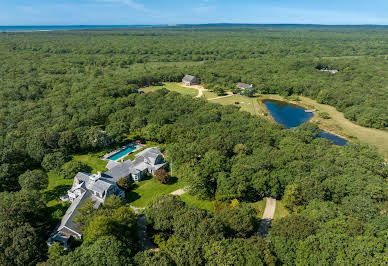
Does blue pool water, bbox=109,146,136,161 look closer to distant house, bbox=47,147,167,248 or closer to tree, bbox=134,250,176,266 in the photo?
distant house, bbox=47,147,167,248

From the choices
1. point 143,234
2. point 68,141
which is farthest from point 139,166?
point 68,141

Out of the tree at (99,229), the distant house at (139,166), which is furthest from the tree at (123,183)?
the tree at (99,229)

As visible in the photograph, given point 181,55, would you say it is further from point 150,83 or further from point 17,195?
point 17,195

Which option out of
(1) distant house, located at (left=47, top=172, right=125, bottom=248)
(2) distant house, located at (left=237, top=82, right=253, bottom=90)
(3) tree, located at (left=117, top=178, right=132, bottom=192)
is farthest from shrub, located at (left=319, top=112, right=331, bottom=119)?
(1) distant house, located at (left=47, top=172, right=125, bottom=248)

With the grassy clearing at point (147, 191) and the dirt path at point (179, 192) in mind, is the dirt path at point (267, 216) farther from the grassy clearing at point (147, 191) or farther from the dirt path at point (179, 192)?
the grassy clearing at point (147, 191)

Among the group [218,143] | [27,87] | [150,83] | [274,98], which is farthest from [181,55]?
[218,143]

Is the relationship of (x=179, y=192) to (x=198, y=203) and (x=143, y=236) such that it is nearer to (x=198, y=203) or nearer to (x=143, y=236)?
(x=198, y=203)
